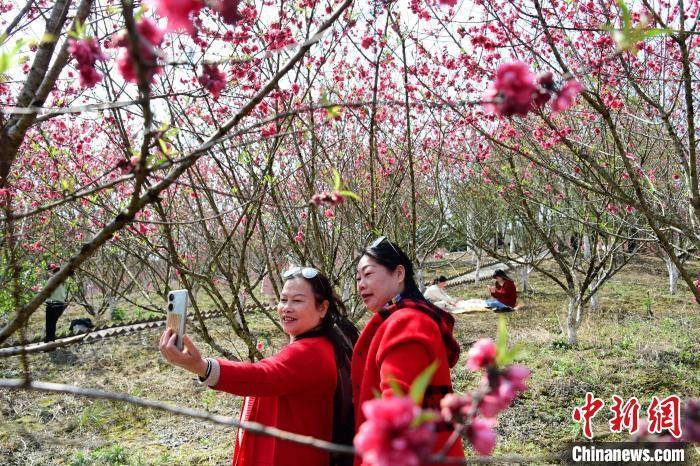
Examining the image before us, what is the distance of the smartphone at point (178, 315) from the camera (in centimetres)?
193

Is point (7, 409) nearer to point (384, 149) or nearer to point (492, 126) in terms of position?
point (384, 149)

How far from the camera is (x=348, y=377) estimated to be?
2.28m

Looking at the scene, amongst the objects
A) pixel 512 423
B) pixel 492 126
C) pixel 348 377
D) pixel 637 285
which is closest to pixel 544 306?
pixel 637 285

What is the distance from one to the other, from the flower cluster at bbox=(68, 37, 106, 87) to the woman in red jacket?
39.4 inches

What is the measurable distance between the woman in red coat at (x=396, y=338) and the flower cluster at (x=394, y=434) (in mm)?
886

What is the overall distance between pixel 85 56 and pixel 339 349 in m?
1.55

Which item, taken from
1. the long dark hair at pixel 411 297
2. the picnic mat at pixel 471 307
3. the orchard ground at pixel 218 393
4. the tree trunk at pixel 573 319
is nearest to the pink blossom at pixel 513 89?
the long dark hair at pixel 411 297

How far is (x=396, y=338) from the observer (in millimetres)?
1859

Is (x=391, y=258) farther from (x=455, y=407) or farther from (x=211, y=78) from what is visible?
(x=455, y=407)

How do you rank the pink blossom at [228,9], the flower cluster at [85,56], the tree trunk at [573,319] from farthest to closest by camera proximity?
the tree trunk at [573,319]
the pink blossom at [228,9]
the flower cluster at [85,56]

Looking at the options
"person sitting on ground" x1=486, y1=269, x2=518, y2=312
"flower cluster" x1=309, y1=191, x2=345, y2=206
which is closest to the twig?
"flower cluster" x1=309, y1=191, x2=345, y2=206

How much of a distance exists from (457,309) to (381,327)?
438 inches

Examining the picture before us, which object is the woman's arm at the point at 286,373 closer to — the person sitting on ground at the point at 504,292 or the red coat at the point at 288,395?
the red coat at the point at 288,395

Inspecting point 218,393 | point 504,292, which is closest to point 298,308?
point 218,393
